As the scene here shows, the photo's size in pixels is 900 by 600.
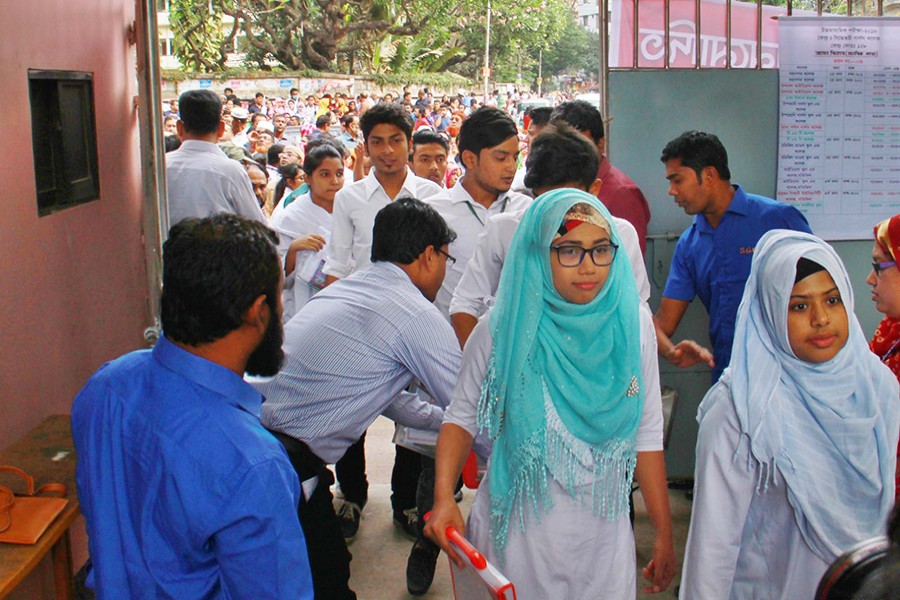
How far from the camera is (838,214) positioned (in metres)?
4.37

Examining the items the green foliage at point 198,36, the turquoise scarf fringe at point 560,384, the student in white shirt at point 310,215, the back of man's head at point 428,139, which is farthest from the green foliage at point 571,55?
the turquoise scarf fringe at point 560,384

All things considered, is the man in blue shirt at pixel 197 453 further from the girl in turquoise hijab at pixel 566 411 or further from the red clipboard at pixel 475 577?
the girl in turquoise hijab at pixel 566 411

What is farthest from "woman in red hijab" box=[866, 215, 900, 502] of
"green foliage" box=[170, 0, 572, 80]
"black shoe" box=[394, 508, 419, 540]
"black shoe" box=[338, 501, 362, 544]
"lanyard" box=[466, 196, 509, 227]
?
"green foliage" box=[170, 0, 572, 80]

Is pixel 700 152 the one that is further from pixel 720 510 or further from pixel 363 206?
pixel 720 510

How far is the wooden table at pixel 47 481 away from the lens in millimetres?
2133

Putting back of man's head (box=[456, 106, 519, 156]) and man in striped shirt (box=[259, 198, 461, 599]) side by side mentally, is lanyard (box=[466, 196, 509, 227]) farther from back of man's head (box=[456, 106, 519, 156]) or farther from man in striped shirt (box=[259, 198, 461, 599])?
man in striped shirt (box=[259, 198, 461, 599])

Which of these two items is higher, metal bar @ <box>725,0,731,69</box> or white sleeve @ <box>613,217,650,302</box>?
metal bar @ <box>725,0,731,69</box>

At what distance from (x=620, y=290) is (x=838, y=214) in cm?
267

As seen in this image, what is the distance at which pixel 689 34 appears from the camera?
4297 millimetres

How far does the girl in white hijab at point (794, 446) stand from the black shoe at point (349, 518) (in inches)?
88.4

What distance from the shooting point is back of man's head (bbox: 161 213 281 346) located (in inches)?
67.1

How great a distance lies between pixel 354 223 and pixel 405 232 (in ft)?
4.47

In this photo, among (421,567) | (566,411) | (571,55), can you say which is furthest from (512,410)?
(571,55)

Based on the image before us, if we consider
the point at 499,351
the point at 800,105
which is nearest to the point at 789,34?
the point at 800,105
